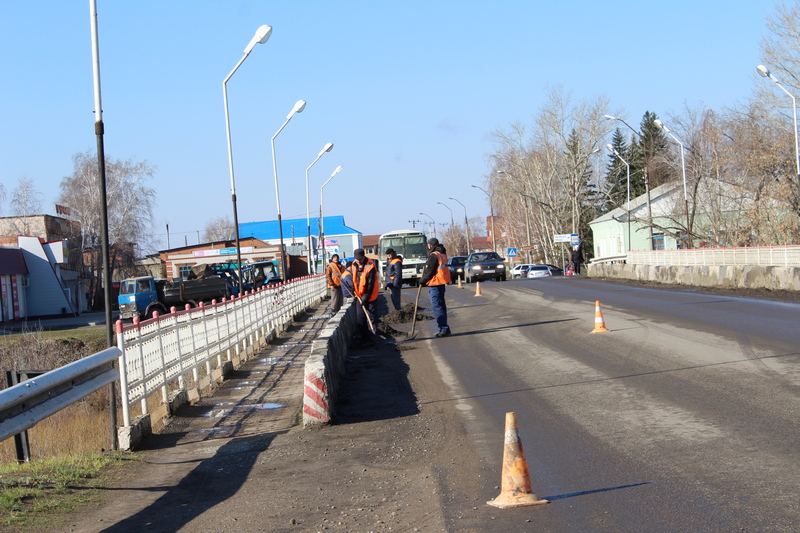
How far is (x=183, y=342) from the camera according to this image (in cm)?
1189

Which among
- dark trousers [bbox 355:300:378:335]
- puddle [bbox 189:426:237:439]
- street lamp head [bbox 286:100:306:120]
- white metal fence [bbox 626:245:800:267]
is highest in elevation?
street lamp head [bbox 286:100:306:120]

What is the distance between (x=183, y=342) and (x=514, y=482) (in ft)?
24.6

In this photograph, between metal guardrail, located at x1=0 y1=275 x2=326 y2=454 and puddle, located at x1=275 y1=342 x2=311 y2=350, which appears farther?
puddle, located at x1=275 y1=342 x2=311 y2=350

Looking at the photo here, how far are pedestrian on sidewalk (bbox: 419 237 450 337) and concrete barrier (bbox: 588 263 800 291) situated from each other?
1194 centimetres

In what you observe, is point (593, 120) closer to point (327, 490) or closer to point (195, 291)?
point (195, 291)

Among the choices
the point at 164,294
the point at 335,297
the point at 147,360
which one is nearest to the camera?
the point at 147,360

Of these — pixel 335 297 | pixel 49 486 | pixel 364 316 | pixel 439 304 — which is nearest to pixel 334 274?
pixel 335 297

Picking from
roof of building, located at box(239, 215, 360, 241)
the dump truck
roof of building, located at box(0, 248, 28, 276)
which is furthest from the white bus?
roof of building, located at box(239, 215, 360, 241)

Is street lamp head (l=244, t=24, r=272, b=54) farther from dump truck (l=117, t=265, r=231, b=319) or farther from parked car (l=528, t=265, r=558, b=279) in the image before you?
parked car (l=528, t=265, r=558, b=279)

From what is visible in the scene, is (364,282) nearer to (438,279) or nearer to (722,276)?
(438,279)

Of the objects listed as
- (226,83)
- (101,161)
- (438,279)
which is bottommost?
(438,279)

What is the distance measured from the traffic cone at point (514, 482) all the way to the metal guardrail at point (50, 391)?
3.55 meters

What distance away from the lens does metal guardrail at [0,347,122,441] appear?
19.9ft

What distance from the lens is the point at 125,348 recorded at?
353 inches
